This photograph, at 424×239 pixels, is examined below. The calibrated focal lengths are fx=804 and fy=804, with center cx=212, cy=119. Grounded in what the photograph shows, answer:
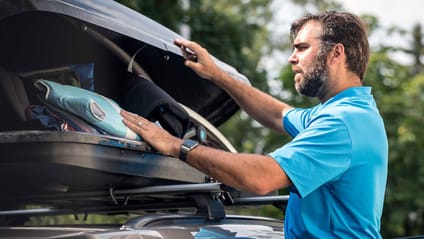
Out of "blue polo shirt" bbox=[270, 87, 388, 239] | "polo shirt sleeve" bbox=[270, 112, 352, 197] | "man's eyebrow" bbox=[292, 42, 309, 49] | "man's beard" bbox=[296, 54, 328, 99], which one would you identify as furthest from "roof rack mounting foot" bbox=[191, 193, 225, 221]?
"man's eyebrow" bbox=[292, 42, 309, 49]

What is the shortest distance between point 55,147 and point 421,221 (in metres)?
15.4

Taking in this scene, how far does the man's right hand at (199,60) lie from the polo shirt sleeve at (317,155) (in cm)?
80

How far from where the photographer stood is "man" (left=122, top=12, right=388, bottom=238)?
3.03 m

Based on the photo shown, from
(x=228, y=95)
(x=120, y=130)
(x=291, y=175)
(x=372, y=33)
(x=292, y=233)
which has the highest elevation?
(x=372, y=33)

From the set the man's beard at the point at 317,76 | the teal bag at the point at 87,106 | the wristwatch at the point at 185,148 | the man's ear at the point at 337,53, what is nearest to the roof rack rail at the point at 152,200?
the wristwatch at the point at 185,148

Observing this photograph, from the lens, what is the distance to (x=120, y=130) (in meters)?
3.09

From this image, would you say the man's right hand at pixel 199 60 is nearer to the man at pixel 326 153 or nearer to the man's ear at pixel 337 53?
the man at pixel 326 153

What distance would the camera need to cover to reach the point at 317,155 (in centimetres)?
306

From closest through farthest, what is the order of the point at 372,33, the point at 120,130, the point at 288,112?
the point at 120,130 < the point at 288,112 < the point at 372,33

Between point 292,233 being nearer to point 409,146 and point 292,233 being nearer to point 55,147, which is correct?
point 55,147

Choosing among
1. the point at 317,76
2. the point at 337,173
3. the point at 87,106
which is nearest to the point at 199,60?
the point at 317,76

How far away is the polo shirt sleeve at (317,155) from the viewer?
3.03 m

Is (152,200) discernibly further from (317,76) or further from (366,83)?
(366,83)

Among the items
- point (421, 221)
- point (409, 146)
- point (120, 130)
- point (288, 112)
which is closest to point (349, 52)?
point (288, 112)
